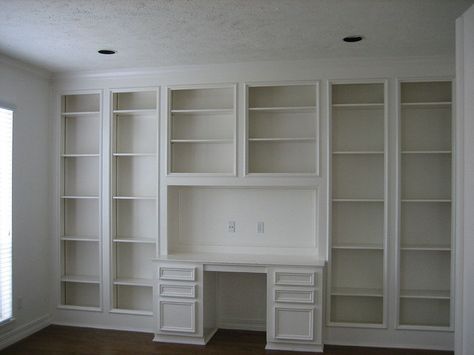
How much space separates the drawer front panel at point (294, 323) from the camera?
4.03m

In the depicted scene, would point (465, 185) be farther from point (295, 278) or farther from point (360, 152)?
point (295, 278)

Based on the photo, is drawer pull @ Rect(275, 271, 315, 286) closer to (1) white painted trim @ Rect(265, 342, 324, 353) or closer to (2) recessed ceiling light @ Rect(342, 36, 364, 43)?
(1) white painted trim @ Rect(265, 342, 324, 353)

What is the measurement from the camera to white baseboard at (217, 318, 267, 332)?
4609 mm

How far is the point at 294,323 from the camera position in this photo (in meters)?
4.06

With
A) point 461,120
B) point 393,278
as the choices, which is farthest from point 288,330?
point 461,120

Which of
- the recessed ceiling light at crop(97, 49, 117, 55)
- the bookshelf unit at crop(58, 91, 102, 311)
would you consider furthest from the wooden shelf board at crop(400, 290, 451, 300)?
the recessed ceiling light at crop(97, 49, 117, 55)

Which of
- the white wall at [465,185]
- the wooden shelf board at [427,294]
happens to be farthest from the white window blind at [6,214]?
the white wall at [465,185]

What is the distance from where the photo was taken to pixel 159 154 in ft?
A: 14.8

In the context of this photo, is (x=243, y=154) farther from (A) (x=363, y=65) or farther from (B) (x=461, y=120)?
(B) (x=461, y=120)

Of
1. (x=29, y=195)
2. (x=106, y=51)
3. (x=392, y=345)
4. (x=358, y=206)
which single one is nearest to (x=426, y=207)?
(x=358, y=206)

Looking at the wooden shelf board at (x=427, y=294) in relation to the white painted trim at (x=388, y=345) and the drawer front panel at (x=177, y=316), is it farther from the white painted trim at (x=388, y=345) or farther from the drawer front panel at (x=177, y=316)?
the drawer front panel at (x=177, y=316)

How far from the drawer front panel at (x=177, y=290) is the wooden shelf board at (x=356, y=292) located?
4.42 ft

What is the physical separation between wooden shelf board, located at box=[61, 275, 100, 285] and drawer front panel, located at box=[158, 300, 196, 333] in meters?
0.87

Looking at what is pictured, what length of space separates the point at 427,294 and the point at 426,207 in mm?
825
